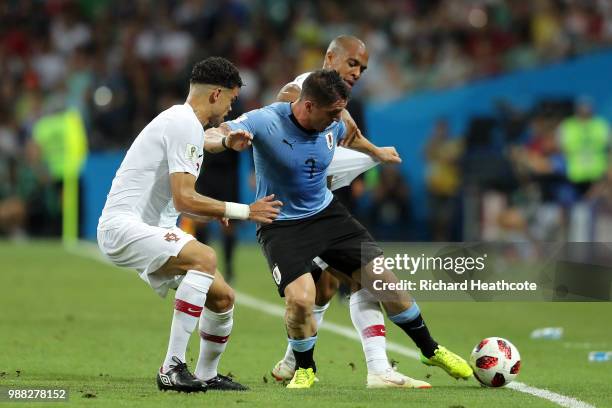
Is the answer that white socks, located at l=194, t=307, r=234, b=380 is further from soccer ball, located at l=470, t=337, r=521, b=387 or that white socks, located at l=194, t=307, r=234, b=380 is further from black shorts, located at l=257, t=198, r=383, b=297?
soccer ball, located at l=470, t=337, r=521, b=387

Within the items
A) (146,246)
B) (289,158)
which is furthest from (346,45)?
(146,246)

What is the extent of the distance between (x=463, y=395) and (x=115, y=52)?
18.6 metres

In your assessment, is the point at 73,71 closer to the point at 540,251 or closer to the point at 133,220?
the point at 540,251

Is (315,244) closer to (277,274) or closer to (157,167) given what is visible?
(277,274)

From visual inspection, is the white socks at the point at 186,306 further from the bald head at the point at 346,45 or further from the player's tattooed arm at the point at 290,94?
the bald head at the point at 346,45

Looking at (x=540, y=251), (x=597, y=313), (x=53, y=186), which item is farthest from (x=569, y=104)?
(x=53, y=186)

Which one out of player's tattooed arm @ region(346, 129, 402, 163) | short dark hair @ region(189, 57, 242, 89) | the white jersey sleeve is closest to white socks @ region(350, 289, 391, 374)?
player's tattooed arm @ region(346, 129, 402, 163)

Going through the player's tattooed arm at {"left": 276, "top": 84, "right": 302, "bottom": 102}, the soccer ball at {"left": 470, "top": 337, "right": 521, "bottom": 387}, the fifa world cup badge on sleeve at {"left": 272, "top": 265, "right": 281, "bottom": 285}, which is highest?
the player's tattooed arm at {"left": 276, "top": 84, "right": 302, "bottom": 102}

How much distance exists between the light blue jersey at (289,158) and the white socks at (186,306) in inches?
34.4

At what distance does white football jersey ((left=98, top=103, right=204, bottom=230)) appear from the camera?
723cm

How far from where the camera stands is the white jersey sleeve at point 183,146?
23.6 feet

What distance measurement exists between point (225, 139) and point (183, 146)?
29 centimetres

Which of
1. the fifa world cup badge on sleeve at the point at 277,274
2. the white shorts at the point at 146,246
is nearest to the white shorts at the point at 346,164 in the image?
the fifa world cup badge on sleeve at the point at 277,274

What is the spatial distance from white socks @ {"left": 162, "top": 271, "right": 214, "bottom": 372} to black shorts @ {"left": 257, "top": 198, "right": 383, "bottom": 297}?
0.60 metres
